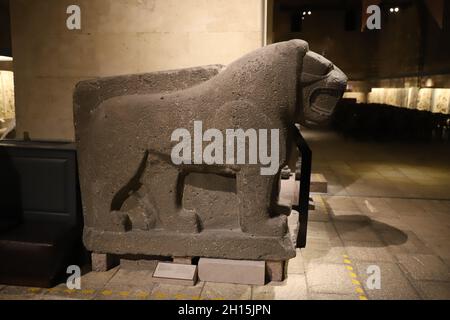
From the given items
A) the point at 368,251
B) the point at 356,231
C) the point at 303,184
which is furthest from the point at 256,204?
the point at 356,231

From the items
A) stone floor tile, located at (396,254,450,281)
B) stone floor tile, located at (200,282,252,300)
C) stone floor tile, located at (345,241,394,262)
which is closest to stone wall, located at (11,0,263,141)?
stone floor tile, located at (345,241,394,262)

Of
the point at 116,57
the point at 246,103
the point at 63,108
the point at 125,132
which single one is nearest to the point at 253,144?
the point at 246,103

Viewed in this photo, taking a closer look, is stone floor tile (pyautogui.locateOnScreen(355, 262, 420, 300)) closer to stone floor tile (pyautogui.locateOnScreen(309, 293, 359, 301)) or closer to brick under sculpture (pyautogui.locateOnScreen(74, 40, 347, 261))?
stone floor tile (pyautogui.locateOnScreen(309, 293, 359, 301))

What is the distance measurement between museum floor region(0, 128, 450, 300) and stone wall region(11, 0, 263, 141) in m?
2.21

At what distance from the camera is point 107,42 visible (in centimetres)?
443

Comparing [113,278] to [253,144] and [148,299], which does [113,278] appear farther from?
[253,144]

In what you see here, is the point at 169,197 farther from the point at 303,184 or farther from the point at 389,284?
the point at 389,284

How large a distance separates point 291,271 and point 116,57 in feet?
9.70

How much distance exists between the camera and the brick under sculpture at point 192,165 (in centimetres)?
280

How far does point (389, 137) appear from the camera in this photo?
12133 mm

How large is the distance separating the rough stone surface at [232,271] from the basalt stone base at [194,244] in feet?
0.14

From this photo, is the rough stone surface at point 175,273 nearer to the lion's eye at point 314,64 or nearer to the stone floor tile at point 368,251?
the stone floor tile at point 368,251

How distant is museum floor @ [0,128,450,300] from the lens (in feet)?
9.45

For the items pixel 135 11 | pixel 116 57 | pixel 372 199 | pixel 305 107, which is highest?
pixel 135 11
